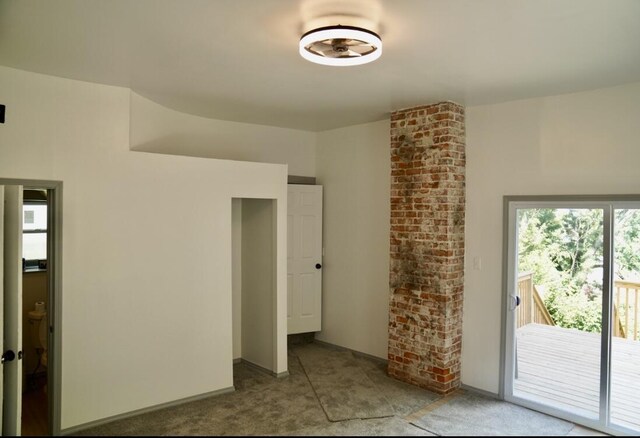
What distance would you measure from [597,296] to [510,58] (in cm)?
219

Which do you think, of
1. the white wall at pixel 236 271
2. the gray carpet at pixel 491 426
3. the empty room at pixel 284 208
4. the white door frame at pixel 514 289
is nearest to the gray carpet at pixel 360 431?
the gray carpet at pixel 491 426

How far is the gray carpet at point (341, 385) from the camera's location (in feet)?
12.6

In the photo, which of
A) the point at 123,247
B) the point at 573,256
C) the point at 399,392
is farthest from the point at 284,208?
the point at 573,256

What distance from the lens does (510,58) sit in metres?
2.98

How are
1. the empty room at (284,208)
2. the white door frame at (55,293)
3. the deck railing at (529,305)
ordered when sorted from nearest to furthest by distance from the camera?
the empty room at (284,208)
the white door frame at (55,293)
the deck railing at (529,305)

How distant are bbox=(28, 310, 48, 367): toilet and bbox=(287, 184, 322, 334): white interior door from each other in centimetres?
268

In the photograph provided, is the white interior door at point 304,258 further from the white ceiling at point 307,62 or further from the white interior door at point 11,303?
the white interior door at point 11,303

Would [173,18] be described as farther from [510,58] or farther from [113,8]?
[510,58]

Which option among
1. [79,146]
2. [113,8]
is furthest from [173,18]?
[79,146]

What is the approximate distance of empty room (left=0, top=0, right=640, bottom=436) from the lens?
103 inches

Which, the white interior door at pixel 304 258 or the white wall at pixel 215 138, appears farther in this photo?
the white interior door at pixel 304 258

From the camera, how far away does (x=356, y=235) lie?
18.3 ft

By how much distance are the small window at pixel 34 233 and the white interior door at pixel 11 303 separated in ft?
3.11

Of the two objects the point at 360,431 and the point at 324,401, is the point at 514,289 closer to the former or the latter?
the point at 324,401
